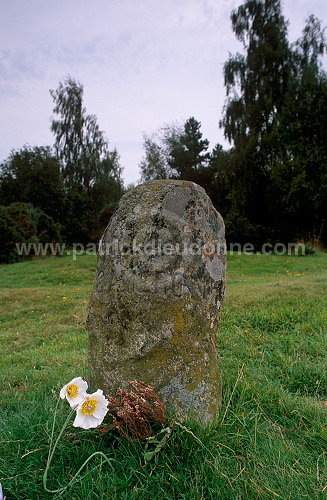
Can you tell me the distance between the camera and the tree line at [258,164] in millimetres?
20875

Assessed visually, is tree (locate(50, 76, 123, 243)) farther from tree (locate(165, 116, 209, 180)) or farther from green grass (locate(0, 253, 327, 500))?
green grass (locate(0, 253, 327, 500))

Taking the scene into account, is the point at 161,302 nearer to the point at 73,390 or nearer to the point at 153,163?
the point at 73,390

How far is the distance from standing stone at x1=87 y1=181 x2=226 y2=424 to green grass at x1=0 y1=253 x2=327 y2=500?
0.29 metres

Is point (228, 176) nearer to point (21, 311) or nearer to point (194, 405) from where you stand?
point (21, 311)

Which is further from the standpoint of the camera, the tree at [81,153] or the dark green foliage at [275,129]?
the tree at [81,153]

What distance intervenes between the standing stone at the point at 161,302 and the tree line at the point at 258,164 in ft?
57.2

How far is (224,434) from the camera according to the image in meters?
2.12

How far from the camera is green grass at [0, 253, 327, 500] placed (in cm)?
178

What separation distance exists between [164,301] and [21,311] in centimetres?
642

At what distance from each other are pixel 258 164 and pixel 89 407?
954 inches

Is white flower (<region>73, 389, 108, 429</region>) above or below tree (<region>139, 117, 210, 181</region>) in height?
below

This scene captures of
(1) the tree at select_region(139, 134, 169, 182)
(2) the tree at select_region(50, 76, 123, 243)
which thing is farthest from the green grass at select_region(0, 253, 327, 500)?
(1) the tree at select_region(139, 134, 169, 182)

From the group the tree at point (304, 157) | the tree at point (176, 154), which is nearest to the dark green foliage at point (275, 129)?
the tree at point (304, 157)

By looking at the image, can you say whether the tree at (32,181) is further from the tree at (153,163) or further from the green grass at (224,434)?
the green grass at (224,434)
